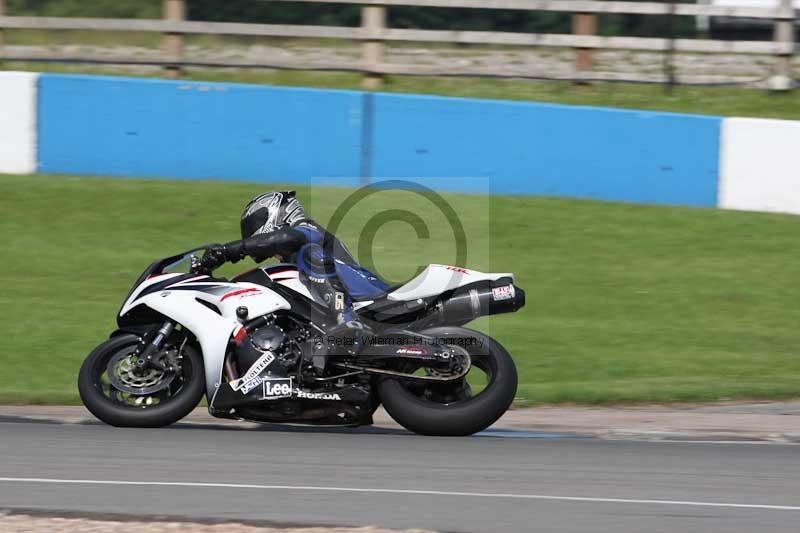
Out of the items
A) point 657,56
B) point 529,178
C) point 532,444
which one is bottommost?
point 532,444

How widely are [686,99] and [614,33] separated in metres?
1.39

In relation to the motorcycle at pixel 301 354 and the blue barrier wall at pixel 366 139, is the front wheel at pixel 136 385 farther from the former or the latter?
the blue barrier wall at pixel 366 139

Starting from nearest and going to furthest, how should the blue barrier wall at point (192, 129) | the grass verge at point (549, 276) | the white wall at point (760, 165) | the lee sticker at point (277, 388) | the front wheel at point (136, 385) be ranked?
1. the lee sticker at point (277, 388)
2. the front wheel at point (136, 385)
3. the grass verge at point (549, 276)
4. the white wall at point (760, 165)
5. the blue barrier wall at point (192, 129)

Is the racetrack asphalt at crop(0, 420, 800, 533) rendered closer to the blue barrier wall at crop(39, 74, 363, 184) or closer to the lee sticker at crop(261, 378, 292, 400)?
the lee sticker at crop(261, 378, 292, 400)

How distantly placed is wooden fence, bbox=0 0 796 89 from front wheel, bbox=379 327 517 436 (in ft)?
34.7

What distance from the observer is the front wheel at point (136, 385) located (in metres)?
8.16

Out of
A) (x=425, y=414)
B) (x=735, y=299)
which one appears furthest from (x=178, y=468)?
(x=735, y=299)

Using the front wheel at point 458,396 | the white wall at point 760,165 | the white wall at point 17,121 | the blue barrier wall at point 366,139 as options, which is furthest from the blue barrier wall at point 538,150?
the front wheel at point 458,396

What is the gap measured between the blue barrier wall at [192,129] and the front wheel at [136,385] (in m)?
7.70

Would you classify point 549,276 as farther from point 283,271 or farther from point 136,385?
point 136,385

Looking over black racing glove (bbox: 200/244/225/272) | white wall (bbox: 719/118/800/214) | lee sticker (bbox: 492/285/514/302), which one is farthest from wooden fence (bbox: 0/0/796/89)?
lee sticker (bbox: 492/285/514/302)

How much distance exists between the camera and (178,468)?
7.18m

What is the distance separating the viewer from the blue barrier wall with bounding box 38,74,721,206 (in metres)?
15.2

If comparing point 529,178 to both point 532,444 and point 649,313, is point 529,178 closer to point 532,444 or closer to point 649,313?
point 649,313
